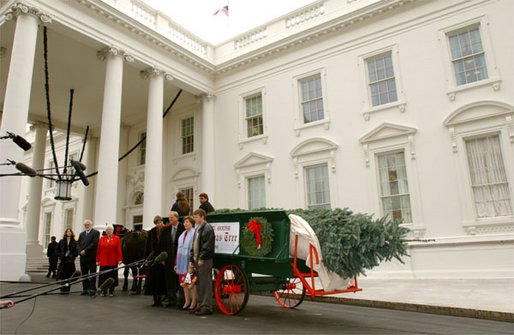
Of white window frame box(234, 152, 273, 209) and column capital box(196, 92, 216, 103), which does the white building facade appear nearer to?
white window frame box(234, 152, 273, 209)

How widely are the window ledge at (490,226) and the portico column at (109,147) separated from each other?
11.7 metres

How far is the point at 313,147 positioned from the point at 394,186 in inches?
140

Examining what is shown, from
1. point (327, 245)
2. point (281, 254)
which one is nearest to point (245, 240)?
point (281, 254)

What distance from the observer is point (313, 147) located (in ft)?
50.4

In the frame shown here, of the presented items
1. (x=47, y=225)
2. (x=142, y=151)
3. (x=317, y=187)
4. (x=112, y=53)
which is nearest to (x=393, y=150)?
(x=317, y=187)

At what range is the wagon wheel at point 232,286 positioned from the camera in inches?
254

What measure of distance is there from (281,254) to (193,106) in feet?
50.5

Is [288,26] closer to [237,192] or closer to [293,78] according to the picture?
[293,78]

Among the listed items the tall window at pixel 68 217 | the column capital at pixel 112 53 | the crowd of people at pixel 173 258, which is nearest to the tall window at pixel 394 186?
the crowd of people at pixel 173 258

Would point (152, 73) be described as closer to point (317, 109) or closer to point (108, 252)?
point (317, 109)

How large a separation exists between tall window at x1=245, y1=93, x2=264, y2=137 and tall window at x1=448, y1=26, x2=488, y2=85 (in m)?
8.18

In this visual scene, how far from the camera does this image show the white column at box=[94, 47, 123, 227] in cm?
1344

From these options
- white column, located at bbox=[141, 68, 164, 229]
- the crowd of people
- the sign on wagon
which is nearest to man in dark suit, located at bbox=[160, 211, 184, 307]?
the crowd of people

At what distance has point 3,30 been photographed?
1376 cm
